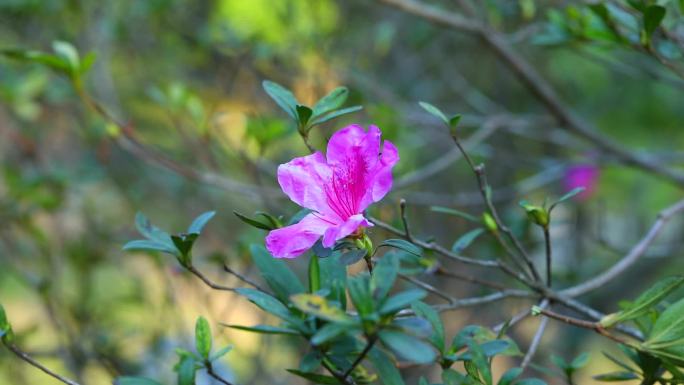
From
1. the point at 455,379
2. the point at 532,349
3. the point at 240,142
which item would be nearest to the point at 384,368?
the point at 455,379

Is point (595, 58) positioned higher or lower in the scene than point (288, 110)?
lower

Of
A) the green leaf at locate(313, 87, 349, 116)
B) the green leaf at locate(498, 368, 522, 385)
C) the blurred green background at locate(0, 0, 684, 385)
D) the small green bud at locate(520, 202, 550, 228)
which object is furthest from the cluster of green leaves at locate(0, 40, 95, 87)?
the green leaf at locate(498, 368, 522, 385)

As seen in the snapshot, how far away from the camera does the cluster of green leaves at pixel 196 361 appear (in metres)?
0.85

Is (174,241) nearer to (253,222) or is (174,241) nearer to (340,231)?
(253,222)

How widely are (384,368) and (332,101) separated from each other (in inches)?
14.5

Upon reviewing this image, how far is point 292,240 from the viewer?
0.84m

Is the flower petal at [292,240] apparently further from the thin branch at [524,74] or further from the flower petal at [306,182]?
the thin branch at [524,74]

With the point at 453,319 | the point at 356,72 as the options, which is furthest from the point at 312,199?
the point at 453,319

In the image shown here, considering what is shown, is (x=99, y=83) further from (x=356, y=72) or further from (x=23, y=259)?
(x=356, y=72)

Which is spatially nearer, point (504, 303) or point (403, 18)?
point (504, 303)

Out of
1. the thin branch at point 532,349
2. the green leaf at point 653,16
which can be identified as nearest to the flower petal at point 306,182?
the thin branch at point 532,349

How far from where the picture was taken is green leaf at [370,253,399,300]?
0.72 m

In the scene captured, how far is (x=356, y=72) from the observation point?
296 centimetres

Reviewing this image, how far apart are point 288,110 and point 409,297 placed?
1.18ft
